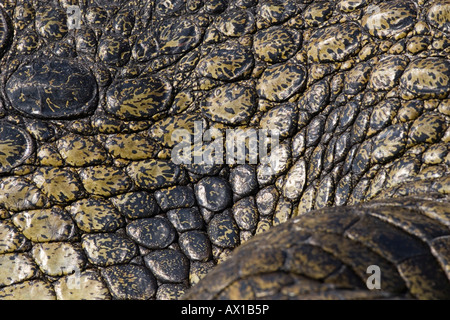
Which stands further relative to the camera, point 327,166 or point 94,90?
point 94,90

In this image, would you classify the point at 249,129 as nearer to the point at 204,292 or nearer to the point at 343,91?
the point at 343,91

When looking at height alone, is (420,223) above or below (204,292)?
above
